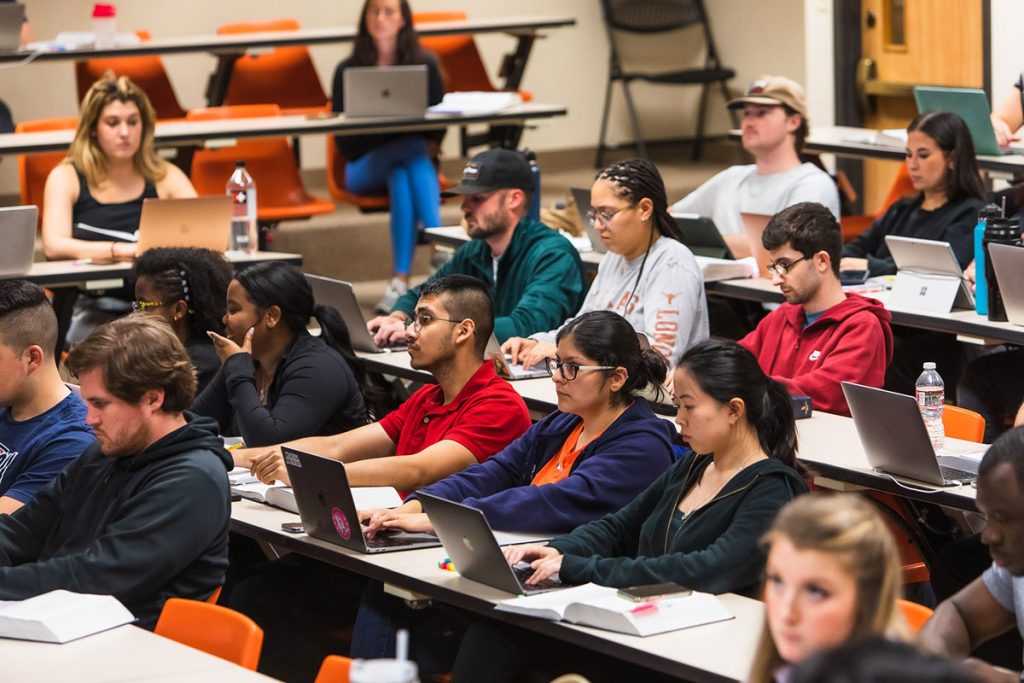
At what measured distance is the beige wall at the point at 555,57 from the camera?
939 cm

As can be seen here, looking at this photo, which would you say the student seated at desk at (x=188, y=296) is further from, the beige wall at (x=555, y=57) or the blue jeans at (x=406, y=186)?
the beige wall at (x=555, y=57)

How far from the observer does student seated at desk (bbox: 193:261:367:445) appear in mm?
4332

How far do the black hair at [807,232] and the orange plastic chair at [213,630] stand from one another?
2.16 m

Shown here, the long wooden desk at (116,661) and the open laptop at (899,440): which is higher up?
the long wooden desk at (116,661)

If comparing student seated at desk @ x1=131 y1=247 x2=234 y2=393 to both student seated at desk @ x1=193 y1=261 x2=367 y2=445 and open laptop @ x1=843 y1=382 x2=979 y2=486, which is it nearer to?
student seated at desk @ x1=193 y1=261 x2=367 y2=445

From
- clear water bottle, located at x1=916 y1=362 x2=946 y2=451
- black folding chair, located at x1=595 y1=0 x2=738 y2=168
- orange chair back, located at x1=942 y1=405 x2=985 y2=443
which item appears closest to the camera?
clear water bottle, located at x1=916 y1=362 x2=946 y2=451

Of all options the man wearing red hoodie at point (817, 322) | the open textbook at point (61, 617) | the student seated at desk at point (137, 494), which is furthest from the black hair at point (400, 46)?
the open textbook at point (61, 617)

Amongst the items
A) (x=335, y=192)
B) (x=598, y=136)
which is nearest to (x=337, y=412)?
(x=335, y=192)

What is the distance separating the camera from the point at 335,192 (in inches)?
316

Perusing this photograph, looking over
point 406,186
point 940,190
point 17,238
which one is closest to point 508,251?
point 940,190

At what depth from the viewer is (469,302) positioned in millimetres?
4047

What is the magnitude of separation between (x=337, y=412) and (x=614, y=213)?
39.5 inches

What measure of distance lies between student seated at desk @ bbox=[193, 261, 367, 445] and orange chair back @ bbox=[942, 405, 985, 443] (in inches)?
60.9

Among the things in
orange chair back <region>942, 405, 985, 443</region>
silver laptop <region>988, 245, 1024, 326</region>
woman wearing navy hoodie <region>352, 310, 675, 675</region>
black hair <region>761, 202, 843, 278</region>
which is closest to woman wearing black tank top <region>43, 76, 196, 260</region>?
black hair <region>761, 202, 843, 278</region>
